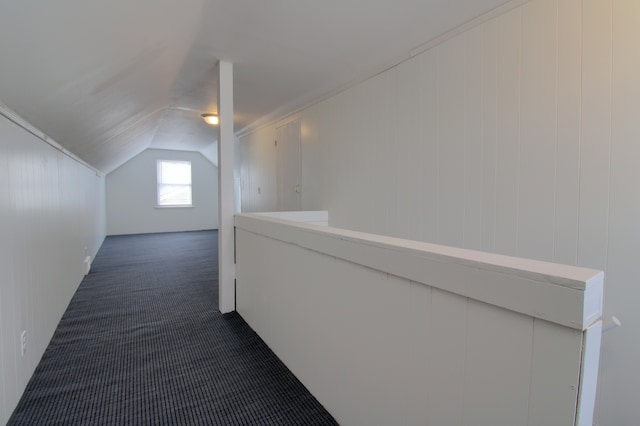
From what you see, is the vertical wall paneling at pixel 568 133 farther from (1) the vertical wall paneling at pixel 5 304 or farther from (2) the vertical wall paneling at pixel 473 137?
(1) the vertical wall paneling at pixel 5 304

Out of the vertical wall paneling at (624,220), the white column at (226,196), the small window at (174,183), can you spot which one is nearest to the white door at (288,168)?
the white column at (226,196)

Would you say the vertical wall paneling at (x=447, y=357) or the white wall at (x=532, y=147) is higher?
the white wall at (x=532, y=147)

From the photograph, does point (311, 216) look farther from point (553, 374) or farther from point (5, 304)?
point (553, 374)

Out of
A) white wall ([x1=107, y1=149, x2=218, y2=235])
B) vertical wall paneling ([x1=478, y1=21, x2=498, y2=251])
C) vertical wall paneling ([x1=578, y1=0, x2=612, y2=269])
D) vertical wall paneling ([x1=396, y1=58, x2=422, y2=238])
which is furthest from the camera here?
white wall ([x1=107, y1=149, x2=218, y2=235])

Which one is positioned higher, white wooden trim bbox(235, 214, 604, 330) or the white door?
the white door

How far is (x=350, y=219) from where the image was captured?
321cm

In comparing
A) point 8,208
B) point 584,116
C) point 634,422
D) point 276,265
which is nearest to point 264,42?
point 276,265

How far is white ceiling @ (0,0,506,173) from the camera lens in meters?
1.34

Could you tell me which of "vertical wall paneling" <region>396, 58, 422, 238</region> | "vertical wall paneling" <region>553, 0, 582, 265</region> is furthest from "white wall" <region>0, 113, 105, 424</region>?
"vertical wall paneling" <region>553, 0, 582, 265</region>

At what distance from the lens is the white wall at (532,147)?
1.42 meters

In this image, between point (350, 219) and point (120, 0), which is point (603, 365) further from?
point (120, 0)

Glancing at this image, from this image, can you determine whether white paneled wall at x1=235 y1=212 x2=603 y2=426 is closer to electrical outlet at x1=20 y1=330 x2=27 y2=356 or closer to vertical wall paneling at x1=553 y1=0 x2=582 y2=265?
vertical wall paneling at x1=553 y1=0 x2=582 y2=265

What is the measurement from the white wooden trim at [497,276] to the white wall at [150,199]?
7935mm

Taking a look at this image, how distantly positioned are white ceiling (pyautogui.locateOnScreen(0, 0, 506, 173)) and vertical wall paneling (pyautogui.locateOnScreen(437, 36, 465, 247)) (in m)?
0.19
